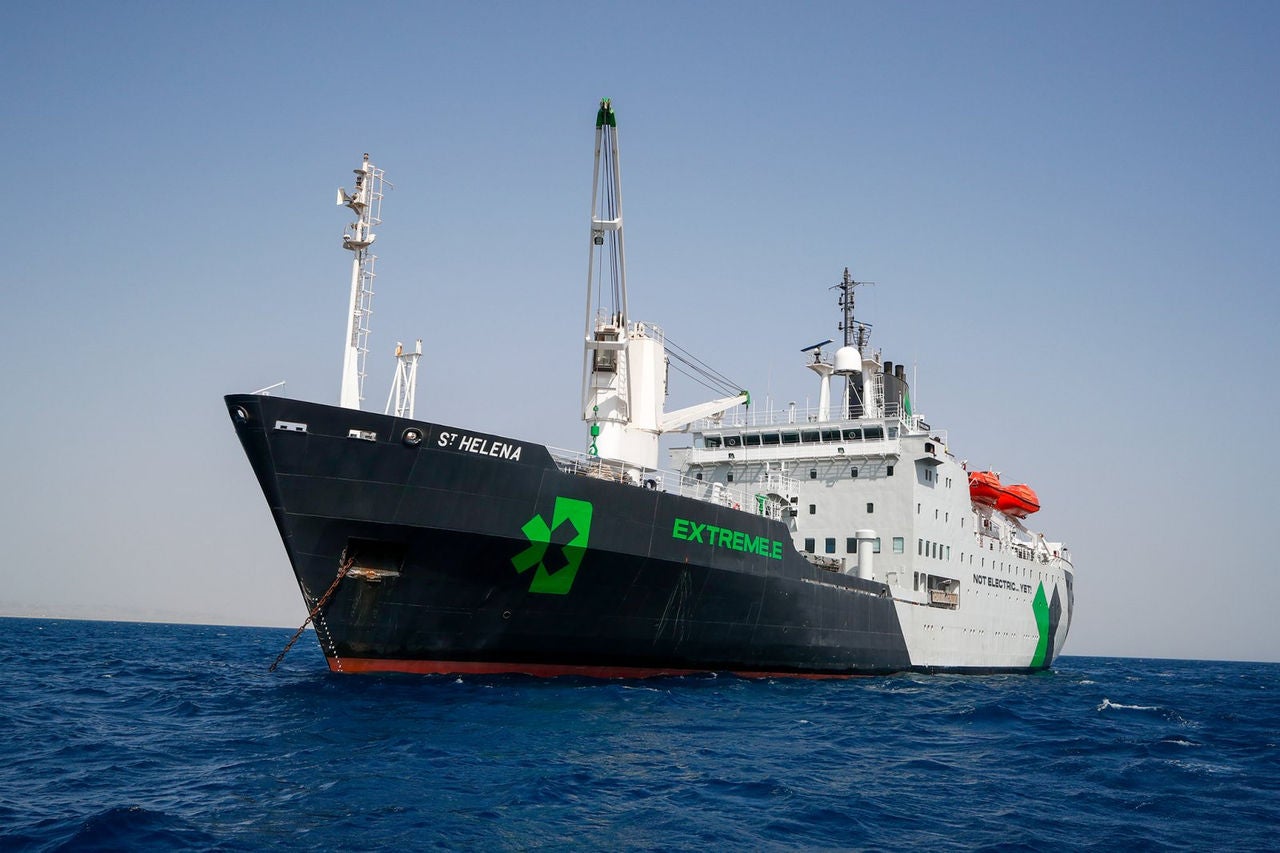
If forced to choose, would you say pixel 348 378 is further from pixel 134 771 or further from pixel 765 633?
pixel 765 633

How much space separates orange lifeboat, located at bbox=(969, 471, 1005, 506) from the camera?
3381 centimetres

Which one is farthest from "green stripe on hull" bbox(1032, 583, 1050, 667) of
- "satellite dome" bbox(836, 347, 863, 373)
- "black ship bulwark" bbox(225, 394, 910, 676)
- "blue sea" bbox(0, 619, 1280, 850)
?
"black ship bulwark" bbox(225, 394, 910, 676)

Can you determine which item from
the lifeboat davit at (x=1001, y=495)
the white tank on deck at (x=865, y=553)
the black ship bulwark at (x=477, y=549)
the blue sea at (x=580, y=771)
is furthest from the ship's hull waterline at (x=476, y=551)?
the lifeboat davit at (x=1001, y=495)

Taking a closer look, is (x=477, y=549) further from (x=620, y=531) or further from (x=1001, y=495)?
(x=1001, y=495)

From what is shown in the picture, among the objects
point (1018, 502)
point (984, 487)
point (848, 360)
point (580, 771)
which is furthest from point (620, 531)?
point (1018, 502)

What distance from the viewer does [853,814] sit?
9445mm

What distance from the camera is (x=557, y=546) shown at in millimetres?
16500

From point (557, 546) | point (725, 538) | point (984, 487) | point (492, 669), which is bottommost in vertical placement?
point (492, 669)

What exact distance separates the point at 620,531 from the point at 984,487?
2108 cm

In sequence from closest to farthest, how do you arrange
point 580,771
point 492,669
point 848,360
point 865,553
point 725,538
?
point 580,771 → point 492,669 → point 725,538 → point 865,553 → point 848,360

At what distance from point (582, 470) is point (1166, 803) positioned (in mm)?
10974

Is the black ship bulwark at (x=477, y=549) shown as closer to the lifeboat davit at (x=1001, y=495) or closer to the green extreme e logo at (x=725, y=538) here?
the green extreme e logo at (x=725, y=538)

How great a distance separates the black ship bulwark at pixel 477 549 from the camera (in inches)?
601

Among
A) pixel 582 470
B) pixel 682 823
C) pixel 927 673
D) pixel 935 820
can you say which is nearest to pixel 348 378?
pixel 582 470
